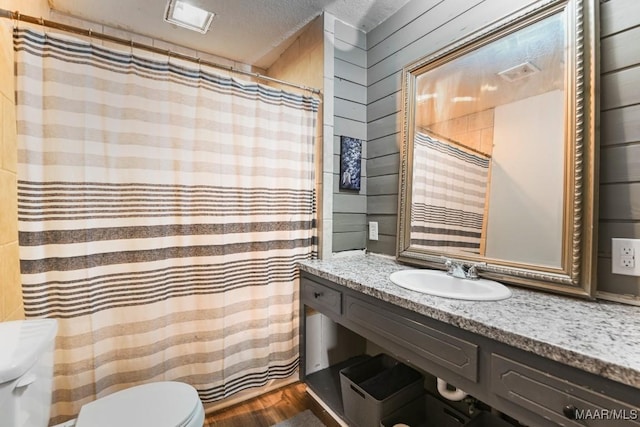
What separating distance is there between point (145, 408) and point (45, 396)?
0.32 meters

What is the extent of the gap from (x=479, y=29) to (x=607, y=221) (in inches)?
38.9

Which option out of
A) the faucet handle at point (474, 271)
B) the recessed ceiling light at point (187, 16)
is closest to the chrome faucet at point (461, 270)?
the faucet handle at point (474, 271)

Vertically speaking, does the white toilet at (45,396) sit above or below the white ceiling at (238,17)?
below

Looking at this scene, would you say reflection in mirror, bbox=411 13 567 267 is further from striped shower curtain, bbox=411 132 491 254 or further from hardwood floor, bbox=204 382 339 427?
hardwood floor, bbox=204 382 339 427

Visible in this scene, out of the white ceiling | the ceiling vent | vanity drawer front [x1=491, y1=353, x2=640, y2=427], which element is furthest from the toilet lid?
the white ceiling

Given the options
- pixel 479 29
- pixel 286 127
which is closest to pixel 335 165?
pixel 286 127

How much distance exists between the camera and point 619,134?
3.29 ft

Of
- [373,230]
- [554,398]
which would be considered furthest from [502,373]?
[373,230]

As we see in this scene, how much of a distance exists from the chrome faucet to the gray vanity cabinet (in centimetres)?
42

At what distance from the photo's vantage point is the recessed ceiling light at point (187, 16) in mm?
1709

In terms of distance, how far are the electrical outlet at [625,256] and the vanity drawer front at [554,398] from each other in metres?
0.56

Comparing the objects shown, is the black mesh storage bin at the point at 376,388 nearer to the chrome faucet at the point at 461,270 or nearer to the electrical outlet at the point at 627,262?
the chrome faucet at the point at 461,270

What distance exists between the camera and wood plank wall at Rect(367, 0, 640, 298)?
98 centimetres

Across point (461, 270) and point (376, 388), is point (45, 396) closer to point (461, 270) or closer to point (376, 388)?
point (376, 388)
